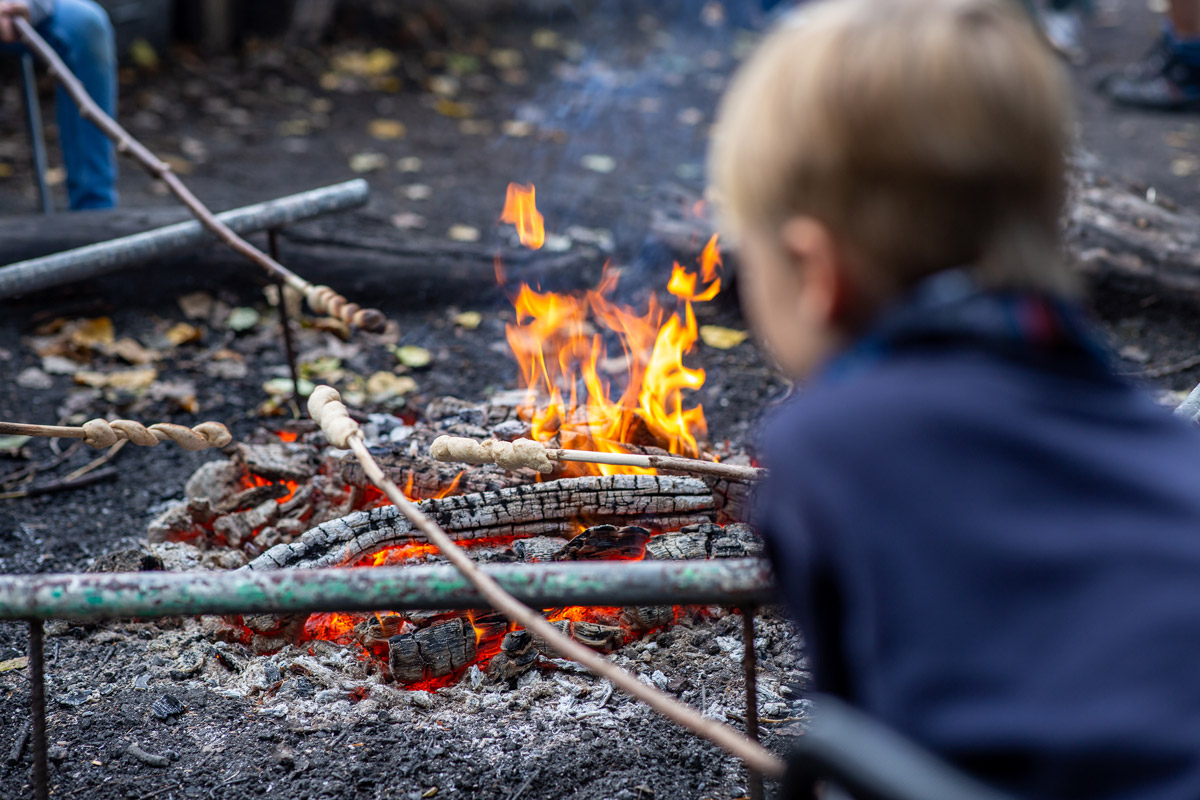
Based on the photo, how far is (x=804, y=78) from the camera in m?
0.91

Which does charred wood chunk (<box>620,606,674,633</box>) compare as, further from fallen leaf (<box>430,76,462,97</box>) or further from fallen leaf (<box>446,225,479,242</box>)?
fallen leaf (<box>430,76,462,97</box>)

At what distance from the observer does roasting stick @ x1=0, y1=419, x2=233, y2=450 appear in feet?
7.17

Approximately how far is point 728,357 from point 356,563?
209 centimetres

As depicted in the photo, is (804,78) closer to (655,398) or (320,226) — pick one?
(655,398)

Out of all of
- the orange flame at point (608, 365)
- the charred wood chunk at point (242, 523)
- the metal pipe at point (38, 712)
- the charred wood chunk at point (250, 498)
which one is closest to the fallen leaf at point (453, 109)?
the orange flame at point (608, 365)

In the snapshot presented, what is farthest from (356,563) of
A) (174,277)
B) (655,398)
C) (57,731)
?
(174,277)

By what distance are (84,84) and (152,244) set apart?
2021mm

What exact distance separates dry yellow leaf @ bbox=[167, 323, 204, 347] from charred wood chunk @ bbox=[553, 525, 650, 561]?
7.86 ft

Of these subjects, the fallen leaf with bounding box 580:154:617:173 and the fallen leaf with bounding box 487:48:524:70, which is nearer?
the fallen leaf with bounding box 580:154:617:173

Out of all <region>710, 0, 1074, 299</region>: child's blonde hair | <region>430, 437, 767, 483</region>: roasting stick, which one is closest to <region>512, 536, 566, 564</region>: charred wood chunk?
<region>430, 437, 767, 483</region>: roasting stick

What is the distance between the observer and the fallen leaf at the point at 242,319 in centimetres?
426

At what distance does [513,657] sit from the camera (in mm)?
2301

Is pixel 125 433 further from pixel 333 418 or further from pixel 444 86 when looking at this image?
pixel 444 86

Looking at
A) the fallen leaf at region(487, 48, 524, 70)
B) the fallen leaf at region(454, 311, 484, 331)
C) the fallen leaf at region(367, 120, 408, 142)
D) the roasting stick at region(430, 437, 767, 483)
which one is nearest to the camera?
the roasting stick at region(430, 437, 767, 483)
